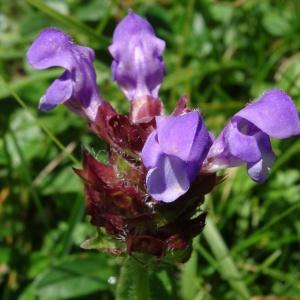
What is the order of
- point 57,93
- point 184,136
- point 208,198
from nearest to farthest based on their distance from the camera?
point 184,136, point 57,93, point 208,198

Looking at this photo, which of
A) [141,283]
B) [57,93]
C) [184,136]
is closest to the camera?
[184,136]

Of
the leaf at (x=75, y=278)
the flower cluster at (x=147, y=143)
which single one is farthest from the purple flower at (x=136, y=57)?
the leaf at (x=75, y=278)

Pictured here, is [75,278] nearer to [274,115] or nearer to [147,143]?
[147,143]

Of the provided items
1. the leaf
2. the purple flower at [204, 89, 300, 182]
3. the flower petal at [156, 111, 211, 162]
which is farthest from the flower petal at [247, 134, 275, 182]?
the leaf

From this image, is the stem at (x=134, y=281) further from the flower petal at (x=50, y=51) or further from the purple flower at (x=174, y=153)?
the flower petal at (x=50, y=51)

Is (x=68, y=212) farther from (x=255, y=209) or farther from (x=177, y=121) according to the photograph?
(x=177, y=121)

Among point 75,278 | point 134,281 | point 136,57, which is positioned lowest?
point 75,278

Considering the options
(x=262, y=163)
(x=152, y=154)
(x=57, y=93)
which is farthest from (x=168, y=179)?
(x=57, y=93)

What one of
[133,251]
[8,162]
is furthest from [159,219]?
[8,162]
